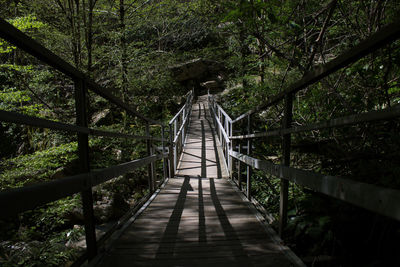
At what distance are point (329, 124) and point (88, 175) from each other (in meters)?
1.41

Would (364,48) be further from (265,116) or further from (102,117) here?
(102,117)

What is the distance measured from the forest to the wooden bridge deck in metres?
0.30

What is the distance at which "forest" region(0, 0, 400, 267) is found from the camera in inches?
56.7

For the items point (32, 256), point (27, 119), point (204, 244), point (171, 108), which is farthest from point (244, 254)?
point (171, 108)

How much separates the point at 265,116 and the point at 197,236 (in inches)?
229

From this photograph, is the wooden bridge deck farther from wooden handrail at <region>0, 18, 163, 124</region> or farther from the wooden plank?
wooden handrail at <region>0, 18, 163, 124</region>

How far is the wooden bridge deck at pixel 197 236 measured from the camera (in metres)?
1.66

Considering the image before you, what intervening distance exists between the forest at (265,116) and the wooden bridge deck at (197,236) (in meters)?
0.30

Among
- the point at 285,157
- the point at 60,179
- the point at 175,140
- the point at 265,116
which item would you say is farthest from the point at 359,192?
the point at 265,116

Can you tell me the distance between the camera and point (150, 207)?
295 centimetres

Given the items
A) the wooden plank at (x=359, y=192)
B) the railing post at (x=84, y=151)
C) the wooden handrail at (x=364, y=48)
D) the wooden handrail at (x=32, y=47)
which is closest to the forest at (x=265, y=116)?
the wooden plank at (x=359, y=192)

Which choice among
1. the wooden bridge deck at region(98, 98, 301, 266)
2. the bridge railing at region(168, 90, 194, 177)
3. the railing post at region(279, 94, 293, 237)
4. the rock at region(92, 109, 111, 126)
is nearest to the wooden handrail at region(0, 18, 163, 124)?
the wooden bridge deck at region(98, 98, 301, 266)

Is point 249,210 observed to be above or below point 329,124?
below

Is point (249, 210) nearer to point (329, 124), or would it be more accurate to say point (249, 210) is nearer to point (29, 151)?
point (329, 124)
